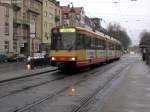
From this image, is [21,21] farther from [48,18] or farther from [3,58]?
[48,18]

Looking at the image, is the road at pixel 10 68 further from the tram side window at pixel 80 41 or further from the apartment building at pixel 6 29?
the apartment building at pixel 6 29

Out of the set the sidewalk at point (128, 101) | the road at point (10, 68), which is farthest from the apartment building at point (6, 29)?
the sidewalk at point (128, 101)

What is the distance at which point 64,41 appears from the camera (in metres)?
31.0

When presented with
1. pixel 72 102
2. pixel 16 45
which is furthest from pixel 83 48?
pixel 16 45

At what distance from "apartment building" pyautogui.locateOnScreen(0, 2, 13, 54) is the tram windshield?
39372mm

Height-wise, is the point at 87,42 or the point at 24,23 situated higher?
the point at 24,23

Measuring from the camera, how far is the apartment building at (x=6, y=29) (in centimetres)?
6981

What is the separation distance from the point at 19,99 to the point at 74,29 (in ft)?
51.8

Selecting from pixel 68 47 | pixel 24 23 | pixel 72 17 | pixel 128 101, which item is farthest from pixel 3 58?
pixel 72 17

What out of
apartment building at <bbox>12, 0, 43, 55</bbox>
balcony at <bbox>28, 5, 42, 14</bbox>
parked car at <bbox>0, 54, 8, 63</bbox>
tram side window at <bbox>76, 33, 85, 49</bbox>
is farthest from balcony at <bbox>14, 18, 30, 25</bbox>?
tram side window at <bbox>76, 33, 85, 49</bbox>

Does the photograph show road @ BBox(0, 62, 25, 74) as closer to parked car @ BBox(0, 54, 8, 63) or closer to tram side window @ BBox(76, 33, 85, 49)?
tram side window @ BBox(76, 33, 85, 49)

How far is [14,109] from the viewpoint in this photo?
13141mm

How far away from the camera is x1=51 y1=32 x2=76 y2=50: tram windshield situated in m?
30.8

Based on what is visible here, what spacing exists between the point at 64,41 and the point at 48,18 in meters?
69.1
